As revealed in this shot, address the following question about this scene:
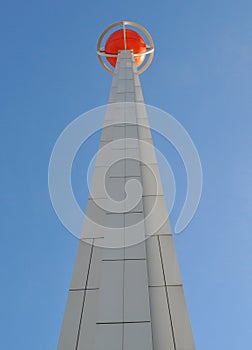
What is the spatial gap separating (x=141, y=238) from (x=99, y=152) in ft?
10.1

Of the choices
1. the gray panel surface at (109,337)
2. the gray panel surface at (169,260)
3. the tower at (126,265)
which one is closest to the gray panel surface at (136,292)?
the tower at (126,265)

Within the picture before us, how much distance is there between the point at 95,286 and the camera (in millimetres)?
5316

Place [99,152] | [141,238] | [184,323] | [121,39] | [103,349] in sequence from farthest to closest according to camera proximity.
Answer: [121,39], [99,152], [141,238], [184,323], [103,349]

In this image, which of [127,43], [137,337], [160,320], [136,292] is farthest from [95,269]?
[127,43]

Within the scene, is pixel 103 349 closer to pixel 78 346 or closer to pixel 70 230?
pixel 78 346

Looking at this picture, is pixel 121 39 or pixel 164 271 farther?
pixel 121 39

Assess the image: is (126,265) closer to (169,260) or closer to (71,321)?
(169,260)

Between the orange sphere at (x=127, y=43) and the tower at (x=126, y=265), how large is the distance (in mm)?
8469

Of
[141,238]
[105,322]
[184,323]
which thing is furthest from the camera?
[141,238]

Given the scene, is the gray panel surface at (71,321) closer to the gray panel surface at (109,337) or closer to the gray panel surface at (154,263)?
the gray panel surface at (109,337)

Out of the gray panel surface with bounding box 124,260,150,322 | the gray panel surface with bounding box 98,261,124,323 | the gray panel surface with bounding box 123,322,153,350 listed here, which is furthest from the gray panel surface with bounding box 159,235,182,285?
the gray panel surface with bounding box 123,322,153,350

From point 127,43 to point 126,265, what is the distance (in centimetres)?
1324

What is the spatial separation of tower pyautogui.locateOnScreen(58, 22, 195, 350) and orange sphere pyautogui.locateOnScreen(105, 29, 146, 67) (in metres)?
8.47

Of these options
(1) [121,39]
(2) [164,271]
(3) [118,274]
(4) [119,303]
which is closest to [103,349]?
(4) [119,303]
